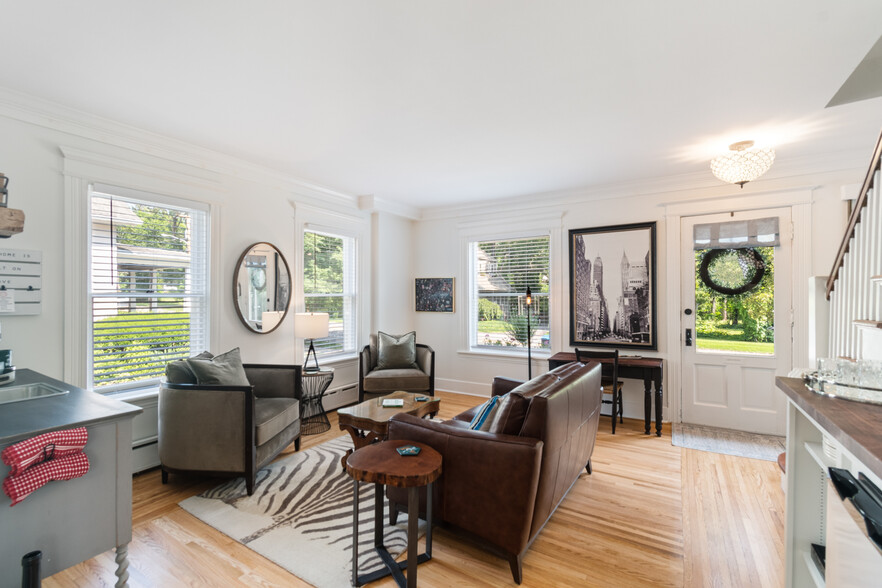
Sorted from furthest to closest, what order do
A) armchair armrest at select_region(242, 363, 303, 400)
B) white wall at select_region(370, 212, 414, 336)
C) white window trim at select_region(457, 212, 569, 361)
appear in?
white wall at select_region(370, 212, 414, 336)
white window trim at select_region(457, 212, 569, 361)
armchair armrest at select_region(242, 363, 303, 400)

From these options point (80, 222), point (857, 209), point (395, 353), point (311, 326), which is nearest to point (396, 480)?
point (857, 209)

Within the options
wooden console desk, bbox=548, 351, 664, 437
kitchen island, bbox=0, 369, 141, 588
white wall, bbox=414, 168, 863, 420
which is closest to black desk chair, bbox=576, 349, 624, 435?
wooden console desk, bbox=548, 351, 664, 437

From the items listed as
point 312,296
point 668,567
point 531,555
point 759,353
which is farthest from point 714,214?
point 312,296

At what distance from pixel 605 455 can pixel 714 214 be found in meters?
2.61

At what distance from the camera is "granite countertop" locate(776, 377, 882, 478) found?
892 mm

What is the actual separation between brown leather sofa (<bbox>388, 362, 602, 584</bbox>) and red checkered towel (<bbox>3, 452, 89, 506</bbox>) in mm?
1310

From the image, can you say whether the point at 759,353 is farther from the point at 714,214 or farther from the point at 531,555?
the point at 531,555

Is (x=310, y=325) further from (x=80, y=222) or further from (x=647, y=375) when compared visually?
(x=647, y=375)

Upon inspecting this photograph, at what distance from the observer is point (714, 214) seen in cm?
407

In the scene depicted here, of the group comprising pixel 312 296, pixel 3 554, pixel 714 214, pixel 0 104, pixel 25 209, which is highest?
pixel 0 104

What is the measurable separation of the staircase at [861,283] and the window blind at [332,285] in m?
4.28

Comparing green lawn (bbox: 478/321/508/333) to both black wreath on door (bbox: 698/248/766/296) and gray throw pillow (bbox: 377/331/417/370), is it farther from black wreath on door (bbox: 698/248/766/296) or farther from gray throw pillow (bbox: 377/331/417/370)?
black wreath on door (bbox: 698/248/766/296)

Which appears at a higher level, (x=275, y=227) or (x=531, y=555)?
(x=275, y=227)

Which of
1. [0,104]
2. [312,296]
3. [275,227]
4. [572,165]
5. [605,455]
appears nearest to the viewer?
[0,104]
